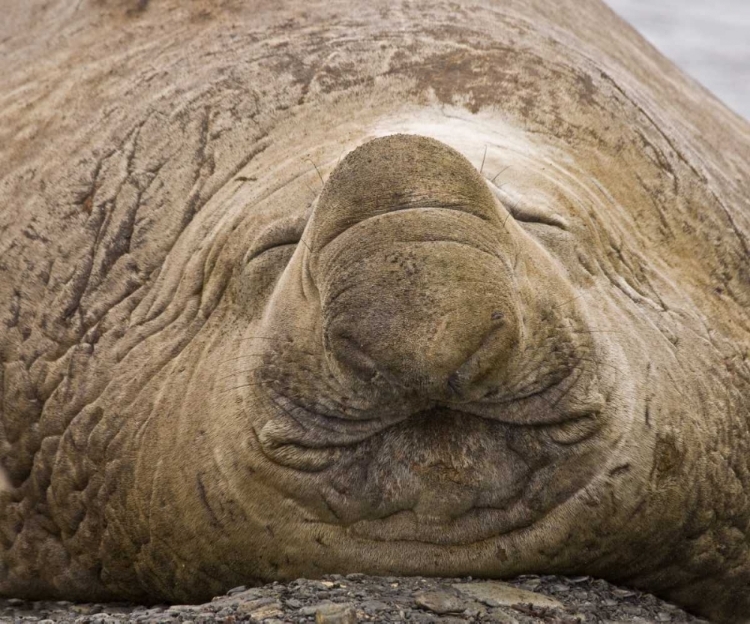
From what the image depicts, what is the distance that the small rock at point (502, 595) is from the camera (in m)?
3.45

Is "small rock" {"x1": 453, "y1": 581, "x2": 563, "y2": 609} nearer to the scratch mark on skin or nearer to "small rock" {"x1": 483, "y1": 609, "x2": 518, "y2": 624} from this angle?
"small rock" {"x1": 483, "y1": 609, "x2": 518, "y2": 624}

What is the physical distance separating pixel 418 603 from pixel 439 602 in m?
0.05

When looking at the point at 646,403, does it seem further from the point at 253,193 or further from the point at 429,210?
the point at 253,193

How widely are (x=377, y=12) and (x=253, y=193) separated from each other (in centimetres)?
132

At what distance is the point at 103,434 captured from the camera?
13.4 feet

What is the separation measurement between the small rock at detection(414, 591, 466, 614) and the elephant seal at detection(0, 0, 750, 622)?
13 centimetres

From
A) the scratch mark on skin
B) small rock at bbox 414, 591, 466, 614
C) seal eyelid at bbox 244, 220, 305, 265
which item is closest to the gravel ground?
small rock at bbox 414, 591, 466, 614

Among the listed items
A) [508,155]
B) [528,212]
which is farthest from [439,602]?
[508,155]

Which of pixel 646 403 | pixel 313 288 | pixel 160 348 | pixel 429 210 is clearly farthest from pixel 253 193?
pixel 646 403

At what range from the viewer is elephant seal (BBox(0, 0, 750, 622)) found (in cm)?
335

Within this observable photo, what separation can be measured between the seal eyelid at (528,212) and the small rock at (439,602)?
40.9 inches

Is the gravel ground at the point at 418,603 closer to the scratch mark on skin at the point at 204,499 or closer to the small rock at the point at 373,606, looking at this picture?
the small rock at the point at 373,606

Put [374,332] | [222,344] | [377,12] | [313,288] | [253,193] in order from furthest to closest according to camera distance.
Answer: [377,12] < [253,193] < [222,344] < [313,288] < [374,332]

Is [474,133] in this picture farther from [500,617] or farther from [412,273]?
[500,617]
